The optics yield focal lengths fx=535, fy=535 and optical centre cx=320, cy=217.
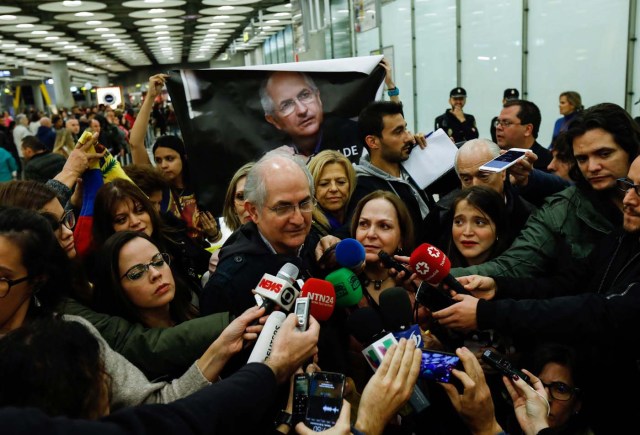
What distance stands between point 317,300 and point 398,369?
34cm

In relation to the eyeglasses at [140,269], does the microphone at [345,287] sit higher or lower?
lower

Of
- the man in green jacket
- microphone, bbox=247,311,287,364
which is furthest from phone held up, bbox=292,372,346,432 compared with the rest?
the man in green jacket

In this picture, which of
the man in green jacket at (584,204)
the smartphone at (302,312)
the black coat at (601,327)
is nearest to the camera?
the smartphone at (302,312)

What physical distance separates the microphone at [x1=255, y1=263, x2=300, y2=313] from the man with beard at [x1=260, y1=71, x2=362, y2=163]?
244 cm

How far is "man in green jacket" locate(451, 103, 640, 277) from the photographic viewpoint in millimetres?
2213

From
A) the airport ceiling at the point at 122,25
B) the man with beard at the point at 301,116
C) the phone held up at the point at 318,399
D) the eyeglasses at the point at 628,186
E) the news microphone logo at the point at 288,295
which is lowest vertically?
the phone held up at the point at 318,399

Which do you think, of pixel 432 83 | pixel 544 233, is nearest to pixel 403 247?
pixel 544 233

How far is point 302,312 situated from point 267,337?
→ 12cm

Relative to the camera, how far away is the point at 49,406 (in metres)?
1.05

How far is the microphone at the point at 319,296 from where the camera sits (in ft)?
5.53

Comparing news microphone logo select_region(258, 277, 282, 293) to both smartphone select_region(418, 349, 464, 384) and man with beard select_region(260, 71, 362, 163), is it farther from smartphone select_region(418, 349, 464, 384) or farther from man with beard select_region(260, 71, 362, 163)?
man with beard select_region(260, 71, 362, 163)

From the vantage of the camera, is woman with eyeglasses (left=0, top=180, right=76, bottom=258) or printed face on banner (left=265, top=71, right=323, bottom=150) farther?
printed face on banner (left=265, top=71, right=323, bottom=150)

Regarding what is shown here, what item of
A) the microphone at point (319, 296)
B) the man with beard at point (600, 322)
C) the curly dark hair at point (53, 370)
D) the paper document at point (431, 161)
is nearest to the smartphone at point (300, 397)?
the microphone at point (319, 296)

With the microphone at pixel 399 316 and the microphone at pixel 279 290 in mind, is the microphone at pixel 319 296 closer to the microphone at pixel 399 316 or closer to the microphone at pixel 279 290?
the microphone at pixel 279 290
